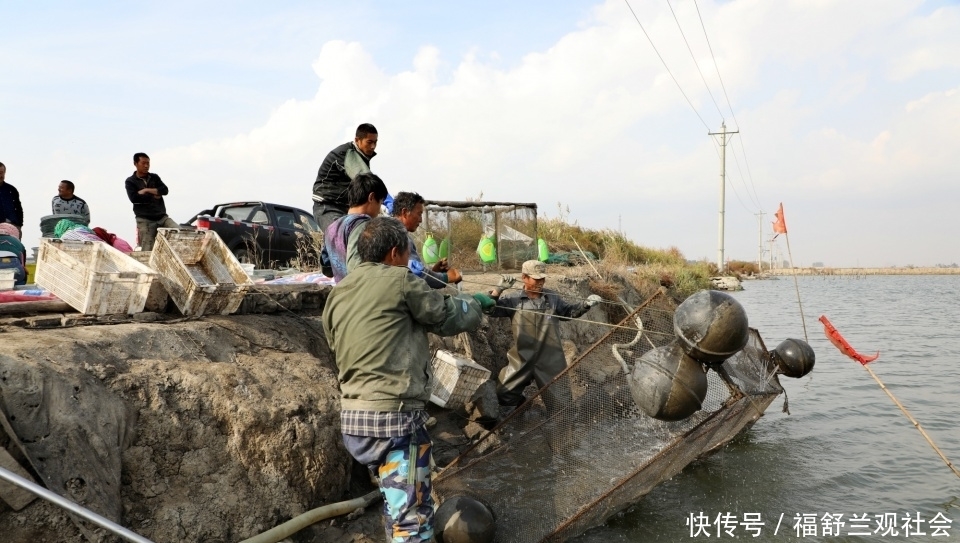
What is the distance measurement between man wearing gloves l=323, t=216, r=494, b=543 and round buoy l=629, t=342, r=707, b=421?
1457mm

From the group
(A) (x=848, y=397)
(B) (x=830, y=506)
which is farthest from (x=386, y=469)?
(A) (x=848, y=397)

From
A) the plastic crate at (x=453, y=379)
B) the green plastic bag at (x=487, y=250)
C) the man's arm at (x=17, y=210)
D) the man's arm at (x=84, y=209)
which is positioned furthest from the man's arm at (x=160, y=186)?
the green plastic bag at (x=487, y=250)

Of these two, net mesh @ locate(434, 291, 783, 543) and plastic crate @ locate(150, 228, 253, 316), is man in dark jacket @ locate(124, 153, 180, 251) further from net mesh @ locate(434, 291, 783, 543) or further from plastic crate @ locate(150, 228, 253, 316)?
net mesh @ locate(434, 291, 783, 543)

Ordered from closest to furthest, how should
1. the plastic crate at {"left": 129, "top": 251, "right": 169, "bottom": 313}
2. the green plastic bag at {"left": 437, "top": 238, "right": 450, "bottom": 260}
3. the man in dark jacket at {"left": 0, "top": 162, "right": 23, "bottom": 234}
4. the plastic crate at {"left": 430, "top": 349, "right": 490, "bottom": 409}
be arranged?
the plastic crate at {"left": 129, "top": 251, "right": 169, "bottom": 313}, the plastic crate at {"left": 430, "top": 349, "right": 490, "bottom": 409}, the man in dark jacket at {"left": 0, "top": 162, "right": 23, "bottom": 234}, the green plastic bag at {"left": 437, "top": 238, "right": 450, "bottom": 260}

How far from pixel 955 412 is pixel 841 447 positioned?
315cm

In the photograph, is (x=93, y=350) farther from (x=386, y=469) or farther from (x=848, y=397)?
(x=848, y=397)

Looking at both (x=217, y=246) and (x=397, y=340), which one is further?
(x=217, y=246)

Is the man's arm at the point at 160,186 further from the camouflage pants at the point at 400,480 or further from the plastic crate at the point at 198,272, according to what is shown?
the camouflage pants at the point at 400,480

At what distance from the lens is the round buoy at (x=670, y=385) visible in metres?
3.91

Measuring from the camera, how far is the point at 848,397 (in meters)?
9.86

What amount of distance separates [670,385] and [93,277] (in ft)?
12.6

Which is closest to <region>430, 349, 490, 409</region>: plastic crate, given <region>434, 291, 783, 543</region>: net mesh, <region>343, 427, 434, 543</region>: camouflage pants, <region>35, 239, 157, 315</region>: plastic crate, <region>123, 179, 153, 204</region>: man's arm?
<region>434, 291, 783, 543</region>: net mesh

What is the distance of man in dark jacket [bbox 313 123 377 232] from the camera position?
205 inches

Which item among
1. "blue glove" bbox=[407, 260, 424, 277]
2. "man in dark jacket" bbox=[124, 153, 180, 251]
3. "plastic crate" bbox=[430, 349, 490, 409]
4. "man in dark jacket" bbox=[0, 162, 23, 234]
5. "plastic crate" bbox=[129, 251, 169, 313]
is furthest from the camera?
"man in dark jacket" bbox=[124, 153, 180, 251]
